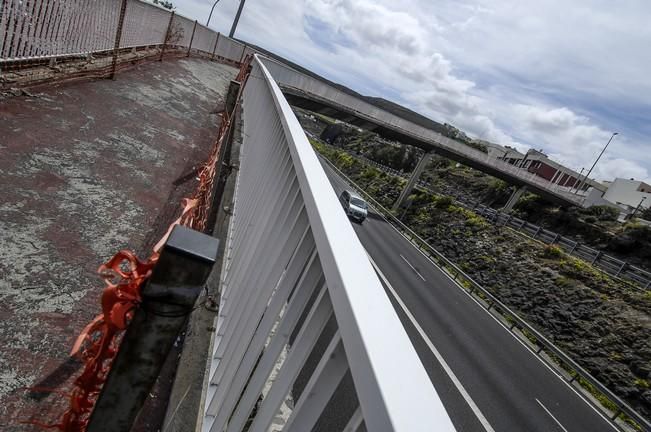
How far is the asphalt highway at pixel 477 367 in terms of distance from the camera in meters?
10.1

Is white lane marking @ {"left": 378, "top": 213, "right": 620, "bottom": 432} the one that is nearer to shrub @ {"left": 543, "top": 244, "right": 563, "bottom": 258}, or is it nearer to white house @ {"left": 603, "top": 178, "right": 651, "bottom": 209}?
shrub @ {"left": 543, "top": 244, "right": 563, "bottom": 258}

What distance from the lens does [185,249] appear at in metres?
→ 0.98

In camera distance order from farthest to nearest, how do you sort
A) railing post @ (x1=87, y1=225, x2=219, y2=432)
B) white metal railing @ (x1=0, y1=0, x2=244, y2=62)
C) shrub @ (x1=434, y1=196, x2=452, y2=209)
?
shrub @ (x1=434, y1=196, x2=452, y2=209) < white metal railing @ (x1=0, y1=0, x2=244, y2=62) < railing post @ (x1=87, y1=225, x2=219, y2=432)

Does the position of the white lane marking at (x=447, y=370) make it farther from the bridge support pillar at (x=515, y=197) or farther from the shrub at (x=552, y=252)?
the bridge support pillar at (x=515, y=197)

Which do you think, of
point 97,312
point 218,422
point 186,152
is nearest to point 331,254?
point 218,422

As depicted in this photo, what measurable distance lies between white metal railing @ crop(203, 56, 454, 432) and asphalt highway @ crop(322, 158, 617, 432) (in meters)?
8.48

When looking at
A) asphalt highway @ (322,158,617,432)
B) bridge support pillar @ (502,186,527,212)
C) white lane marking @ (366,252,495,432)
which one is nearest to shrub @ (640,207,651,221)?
bridge support pillar @ (502,186,527,212)

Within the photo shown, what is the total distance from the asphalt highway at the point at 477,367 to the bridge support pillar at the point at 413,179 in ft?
66.3

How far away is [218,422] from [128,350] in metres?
0.76

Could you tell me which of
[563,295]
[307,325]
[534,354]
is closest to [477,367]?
[534,354]

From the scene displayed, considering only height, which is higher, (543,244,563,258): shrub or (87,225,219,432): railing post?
(87,225,219,432): railing post

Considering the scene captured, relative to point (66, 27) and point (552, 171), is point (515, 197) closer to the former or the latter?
point (552, 171)

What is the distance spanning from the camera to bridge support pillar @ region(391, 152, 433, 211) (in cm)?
3983

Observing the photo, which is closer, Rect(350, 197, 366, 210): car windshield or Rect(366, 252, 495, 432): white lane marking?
Rect(366, 252, 495, 432): white lane marking
